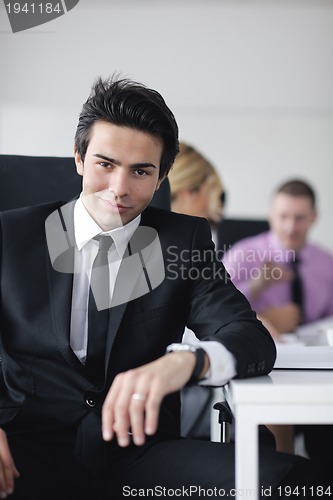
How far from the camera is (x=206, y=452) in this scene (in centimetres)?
113

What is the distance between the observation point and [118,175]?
1304mm

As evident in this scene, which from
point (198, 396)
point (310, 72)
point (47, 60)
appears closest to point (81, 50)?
point (47, 60)

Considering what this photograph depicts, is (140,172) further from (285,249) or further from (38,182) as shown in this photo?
(285,249)

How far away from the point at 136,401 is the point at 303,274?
3.61 meters

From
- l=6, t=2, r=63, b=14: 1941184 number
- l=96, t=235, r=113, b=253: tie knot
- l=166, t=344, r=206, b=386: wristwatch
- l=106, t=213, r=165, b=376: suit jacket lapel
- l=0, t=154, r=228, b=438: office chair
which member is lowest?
l=166, t=344, r=206, b=386: wristwatch

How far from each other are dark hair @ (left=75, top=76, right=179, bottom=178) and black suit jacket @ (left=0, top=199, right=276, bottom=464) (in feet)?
0.66

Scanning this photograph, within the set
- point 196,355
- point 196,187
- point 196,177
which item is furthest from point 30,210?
point 196,177

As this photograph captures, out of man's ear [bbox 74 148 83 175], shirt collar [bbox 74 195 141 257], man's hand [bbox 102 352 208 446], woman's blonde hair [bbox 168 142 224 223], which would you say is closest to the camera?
man's hand [bbox 102 352 208 446]

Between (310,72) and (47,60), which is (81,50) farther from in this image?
(310,72)

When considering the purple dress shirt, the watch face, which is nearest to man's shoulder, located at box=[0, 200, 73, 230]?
the watch face

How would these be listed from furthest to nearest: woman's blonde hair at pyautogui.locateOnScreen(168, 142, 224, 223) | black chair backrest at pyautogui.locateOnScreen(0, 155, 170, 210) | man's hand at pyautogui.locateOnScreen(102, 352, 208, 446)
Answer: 1. woman's blonde hair at pyautogui.locateOnScreen(168, 142, 224, 223)
2. black chair backrest at pyautogui.locateOnScreen(0, 155, 170, 210)
3. man's hand at pyautogui.locateOnScreen(102, 352, 208, 446)

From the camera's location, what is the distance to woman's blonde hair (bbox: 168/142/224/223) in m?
3.53

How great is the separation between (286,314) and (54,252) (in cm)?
315

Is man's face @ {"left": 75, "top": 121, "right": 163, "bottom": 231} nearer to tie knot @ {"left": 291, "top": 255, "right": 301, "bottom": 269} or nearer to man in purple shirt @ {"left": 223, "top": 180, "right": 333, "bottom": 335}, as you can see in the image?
man in purple shirt @ {"left": 223, "top": 180, "right": 333, "bottom": 335}
